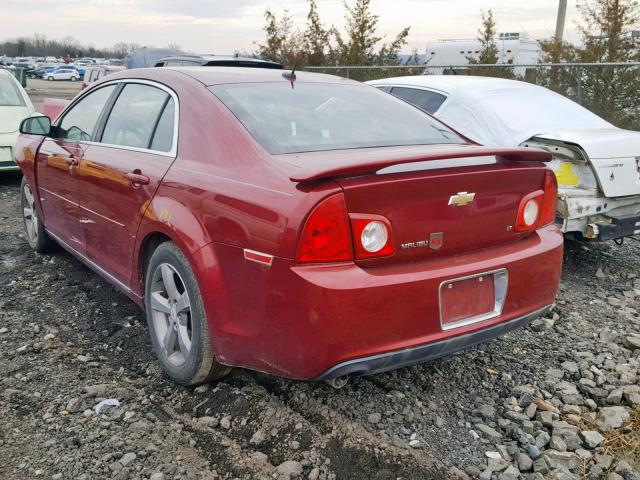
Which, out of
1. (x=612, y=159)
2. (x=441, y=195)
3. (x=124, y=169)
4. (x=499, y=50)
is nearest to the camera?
(x=441, y=195)

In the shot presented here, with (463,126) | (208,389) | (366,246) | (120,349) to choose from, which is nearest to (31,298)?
(120,349)

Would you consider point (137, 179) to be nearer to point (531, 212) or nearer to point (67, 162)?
point (67, 162)

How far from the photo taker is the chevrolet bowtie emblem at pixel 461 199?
265cm

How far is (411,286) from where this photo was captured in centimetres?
251

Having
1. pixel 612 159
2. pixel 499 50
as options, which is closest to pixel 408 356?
pixel 612 159

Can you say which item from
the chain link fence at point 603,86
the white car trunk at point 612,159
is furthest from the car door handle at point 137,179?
the chain link fence at point 603,86

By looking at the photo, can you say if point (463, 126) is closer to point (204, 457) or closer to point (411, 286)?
point (411, 286)

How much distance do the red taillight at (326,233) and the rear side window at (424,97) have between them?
13.2 feet

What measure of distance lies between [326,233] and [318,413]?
1.03 m

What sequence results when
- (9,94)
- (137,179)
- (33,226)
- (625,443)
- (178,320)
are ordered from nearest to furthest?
1. (625,443)
2. (178,320)
3. (137,179)
4. (33,226)
5. (9,94)

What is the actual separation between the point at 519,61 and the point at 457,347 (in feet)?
56.9

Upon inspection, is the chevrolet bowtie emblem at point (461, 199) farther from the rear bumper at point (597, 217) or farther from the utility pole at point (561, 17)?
the utility pole at point (561, 17)

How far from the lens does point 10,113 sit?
8648 mm

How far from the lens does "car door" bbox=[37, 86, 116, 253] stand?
13.5 ft
